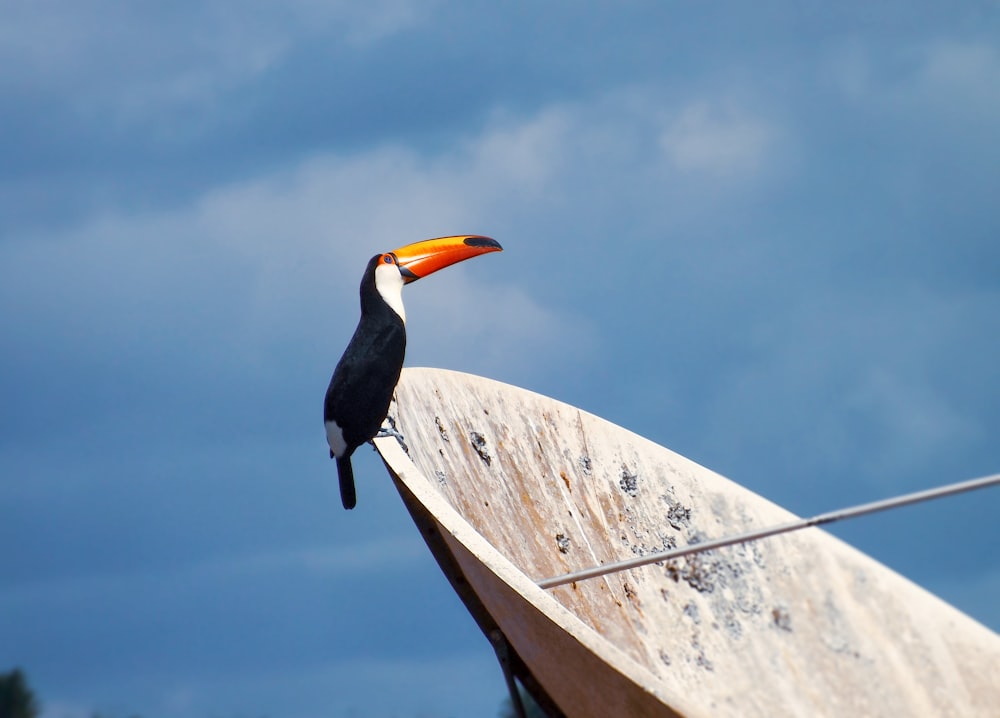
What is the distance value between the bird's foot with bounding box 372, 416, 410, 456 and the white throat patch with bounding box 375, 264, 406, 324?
24.4 inches

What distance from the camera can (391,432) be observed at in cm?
343

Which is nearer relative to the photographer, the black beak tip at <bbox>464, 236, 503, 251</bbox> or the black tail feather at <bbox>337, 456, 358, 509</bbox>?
the black tail feather at <bbox>337, 456, 358, 509</bbox>

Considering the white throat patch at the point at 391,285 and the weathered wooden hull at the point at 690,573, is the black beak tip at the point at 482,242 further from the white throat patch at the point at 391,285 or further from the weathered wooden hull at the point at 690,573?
the weathered wooden hull at the point at 690,573

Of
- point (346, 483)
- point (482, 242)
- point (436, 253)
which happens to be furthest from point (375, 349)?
point (482, 242)

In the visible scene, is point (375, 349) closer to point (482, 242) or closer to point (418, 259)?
point (418, 259)

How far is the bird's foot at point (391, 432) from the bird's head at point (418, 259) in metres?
0.64

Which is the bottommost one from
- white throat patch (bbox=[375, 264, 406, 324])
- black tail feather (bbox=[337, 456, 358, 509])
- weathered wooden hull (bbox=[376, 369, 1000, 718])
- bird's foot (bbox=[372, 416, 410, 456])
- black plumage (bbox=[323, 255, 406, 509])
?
weathered wooden hull (bbox=[376, 369, 1000, 718])

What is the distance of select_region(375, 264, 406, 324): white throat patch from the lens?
414 cm

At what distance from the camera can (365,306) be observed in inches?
161

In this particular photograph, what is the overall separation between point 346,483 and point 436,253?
0.94 meters

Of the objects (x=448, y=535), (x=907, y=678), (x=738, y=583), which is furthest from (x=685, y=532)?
(x=448, y=535)

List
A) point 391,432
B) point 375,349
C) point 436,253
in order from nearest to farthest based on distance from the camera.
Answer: point 391,432
point 375,349
point 436,253

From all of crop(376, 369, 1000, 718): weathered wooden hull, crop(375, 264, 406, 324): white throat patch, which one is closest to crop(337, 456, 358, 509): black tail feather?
crop(376, 369, 1000, 718): weathered wooden hull

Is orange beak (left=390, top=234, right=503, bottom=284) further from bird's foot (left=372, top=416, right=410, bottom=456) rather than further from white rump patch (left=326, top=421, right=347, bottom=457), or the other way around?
bird's foot (left=372, top=416, right=410, bottom=456)
